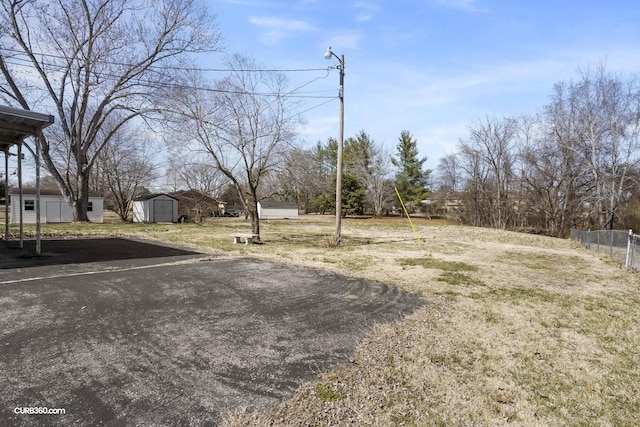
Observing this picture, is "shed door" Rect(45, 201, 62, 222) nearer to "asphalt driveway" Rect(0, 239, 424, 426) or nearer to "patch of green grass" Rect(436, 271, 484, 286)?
"asphalt driveway" Rect(0, 239, 424, 426)

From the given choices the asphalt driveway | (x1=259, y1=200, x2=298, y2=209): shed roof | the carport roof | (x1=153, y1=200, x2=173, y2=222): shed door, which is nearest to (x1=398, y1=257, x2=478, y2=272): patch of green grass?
the asphalt driveway

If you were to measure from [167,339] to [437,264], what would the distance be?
7.21 m

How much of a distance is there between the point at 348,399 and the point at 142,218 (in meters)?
33.3

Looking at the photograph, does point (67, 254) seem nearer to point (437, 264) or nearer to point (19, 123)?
point (19, 123)

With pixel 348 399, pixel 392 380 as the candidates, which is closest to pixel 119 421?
pixel 348 399

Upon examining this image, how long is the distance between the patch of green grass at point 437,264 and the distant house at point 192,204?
25158 mm

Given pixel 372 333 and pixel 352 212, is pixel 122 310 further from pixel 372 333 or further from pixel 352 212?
pixel 352 212

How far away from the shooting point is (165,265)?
25.4 feet

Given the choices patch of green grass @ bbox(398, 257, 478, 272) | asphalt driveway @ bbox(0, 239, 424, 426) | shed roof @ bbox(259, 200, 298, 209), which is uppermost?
shed roof @ bbox(259, 200, 298, 209)

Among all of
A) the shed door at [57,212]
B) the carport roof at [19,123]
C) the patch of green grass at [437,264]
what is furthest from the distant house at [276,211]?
the patch of green grass at [437,264]

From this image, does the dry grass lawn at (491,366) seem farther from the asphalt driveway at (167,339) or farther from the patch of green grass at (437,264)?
the patch of green grass at (437,264)

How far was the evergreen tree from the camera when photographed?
151 ft

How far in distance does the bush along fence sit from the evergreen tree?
2969cm

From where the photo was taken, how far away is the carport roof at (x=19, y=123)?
23.7ft
